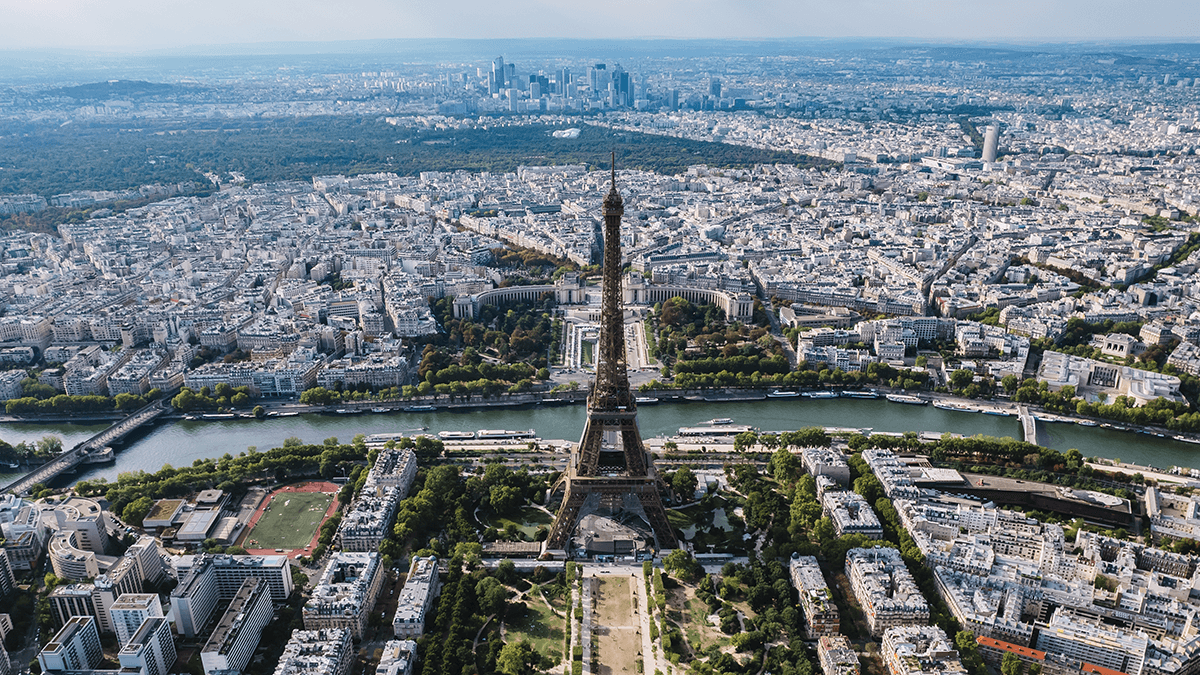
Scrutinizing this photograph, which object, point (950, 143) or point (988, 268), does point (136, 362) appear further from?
point (950, 143)

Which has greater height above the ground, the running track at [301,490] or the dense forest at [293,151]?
the dense forest at [293,151]

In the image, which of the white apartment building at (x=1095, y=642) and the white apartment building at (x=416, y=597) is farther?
the white apartment building at (x=416, y=597)

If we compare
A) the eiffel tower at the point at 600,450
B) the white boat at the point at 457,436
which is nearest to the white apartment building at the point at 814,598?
the eiffel tower at the point at 600,450

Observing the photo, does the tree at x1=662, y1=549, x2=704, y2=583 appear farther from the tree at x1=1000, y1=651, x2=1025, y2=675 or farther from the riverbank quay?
the riverbank quay

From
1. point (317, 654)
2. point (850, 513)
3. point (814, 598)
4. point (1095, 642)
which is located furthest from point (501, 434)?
point (1095, 642)

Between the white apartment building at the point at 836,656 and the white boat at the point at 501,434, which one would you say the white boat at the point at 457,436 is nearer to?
the white boat at the point at 501,434

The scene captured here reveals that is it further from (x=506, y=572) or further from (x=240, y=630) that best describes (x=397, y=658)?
(x=506, y=572)
